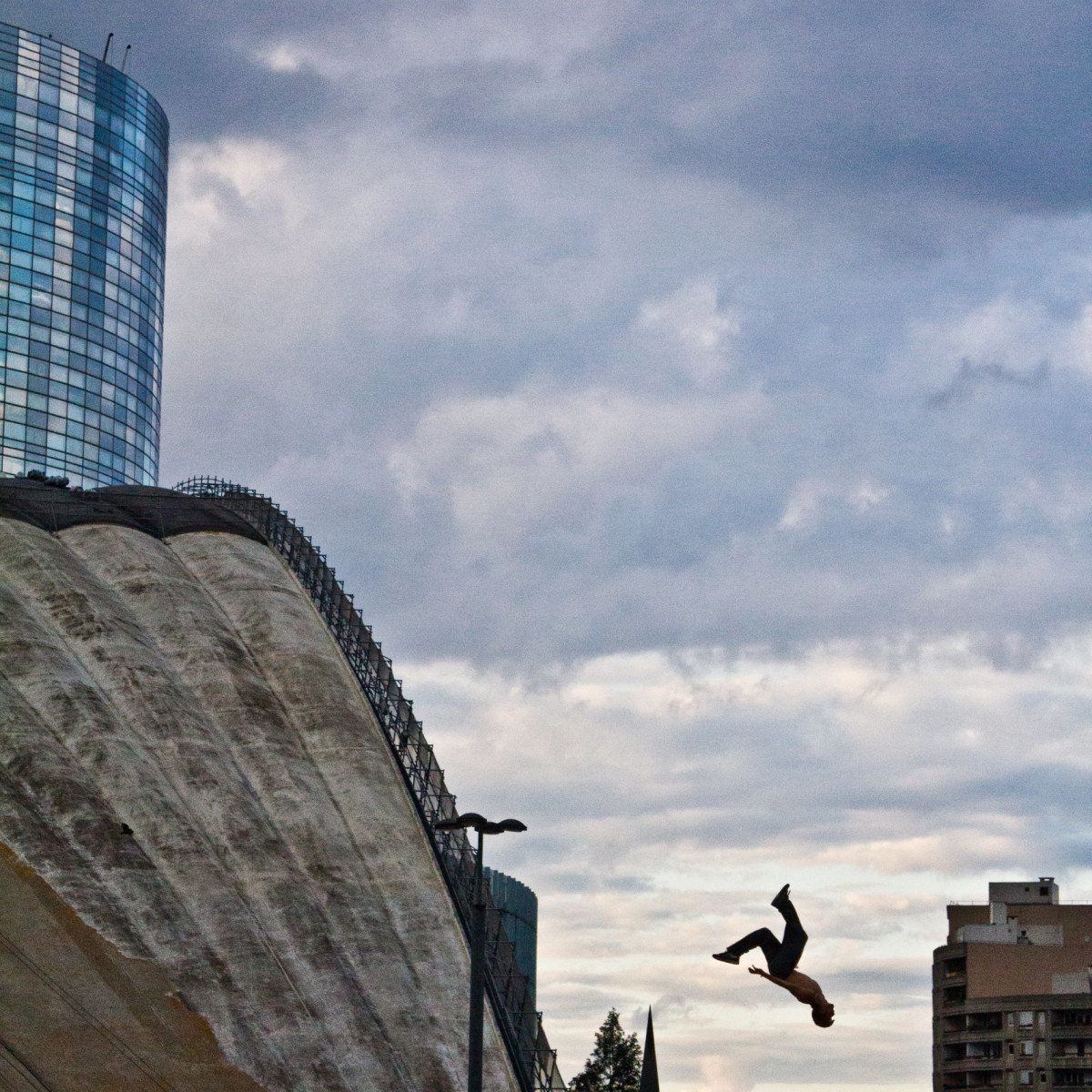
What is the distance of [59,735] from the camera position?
71125mm

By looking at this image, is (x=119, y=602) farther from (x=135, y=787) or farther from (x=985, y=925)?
(x=985, y=925)

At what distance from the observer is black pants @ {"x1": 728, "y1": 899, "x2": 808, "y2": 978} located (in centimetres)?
3953

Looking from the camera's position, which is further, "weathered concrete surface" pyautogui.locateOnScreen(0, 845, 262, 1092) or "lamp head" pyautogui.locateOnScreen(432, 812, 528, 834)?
"weathered concrete surface" pyautogui.locateOnScreen(0, 845, 262, 1092)

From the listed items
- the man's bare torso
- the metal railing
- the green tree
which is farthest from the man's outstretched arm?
the green tree

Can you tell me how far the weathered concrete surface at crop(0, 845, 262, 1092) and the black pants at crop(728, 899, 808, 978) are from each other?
25.9 m

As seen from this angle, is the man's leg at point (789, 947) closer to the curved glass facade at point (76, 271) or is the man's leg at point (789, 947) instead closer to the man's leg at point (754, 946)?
the man's leg at point (754, 946)

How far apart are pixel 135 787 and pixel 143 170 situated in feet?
450

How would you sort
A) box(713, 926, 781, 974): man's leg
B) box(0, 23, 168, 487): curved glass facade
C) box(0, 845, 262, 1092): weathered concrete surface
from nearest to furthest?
box(713, 926, 781, 974): man's leg
box(0, 845, 262, 1092): weathered concrete surface
box(0, 23, 168, 487): curved glass facade

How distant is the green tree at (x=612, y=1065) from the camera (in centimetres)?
8212

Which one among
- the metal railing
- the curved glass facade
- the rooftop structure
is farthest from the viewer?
the curved glass facade

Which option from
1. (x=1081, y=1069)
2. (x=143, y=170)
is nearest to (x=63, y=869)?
(x=1081, y=1069)

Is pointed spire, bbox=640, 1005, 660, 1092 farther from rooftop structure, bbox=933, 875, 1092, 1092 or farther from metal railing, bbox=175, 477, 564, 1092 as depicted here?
rooftop structure, bbox=933, 875, 1092, 1092

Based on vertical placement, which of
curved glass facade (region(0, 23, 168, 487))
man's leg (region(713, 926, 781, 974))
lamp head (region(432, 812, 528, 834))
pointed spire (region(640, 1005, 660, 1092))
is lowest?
pointed spire (region(640, 1005, 660, 1092))

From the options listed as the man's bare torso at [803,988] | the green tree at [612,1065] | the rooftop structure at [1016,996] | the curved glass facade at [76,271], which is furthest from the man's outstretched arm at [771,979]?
the curved glass facade at [76,271]
